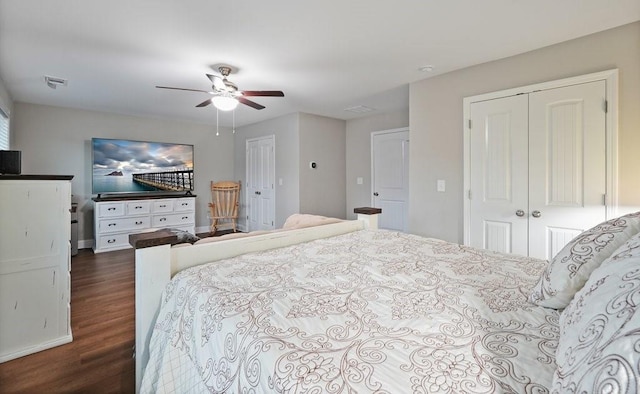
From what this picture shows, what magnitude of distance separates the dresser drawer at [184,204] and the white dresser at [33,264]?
334cm

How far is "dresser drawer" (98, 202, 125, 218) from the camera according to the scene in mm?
4641

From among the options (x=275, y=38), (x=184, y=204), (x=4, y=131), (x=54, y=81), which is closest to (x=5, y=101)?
(x=4, y=131)

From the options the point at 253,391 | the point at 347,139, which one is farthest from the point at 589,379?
the point at 347,139

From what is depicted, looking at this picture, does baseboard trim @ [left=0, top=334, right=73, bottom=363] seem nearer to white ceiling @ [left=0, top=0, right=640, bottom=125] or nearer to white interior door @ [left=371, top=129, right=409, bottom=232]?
white ceiling @ [left=0, top=0, right=640, bottom=125]

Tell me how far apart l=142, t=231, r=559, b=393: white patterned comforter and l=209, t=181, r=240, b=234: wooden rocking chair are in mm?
4858

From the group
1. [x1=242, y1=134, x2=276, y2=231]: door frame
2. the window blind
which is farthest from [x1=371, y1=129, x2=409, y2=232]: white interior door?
the window blind

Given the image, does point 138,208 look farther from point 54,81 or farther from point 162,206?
point 54,81

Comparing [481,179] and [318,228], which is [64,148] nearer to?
[318,228]

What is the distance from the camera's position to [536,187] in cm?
258

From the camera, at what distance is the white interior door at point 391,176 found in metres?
4.80

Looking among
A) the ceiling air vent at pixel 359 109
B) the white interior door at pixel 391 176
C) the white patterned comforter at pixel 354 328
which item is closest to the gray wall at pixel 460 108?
the ceiling air vent at pixel 359 109

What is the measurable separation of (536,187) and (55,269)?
3881mm

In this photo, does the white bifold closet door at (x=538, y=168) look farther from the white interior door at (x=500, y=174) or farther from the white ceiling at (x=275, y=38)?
Answer: the white ceiling at (x=275, y=38)

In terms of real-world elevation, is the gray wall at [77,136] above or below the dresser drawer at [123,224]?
above
